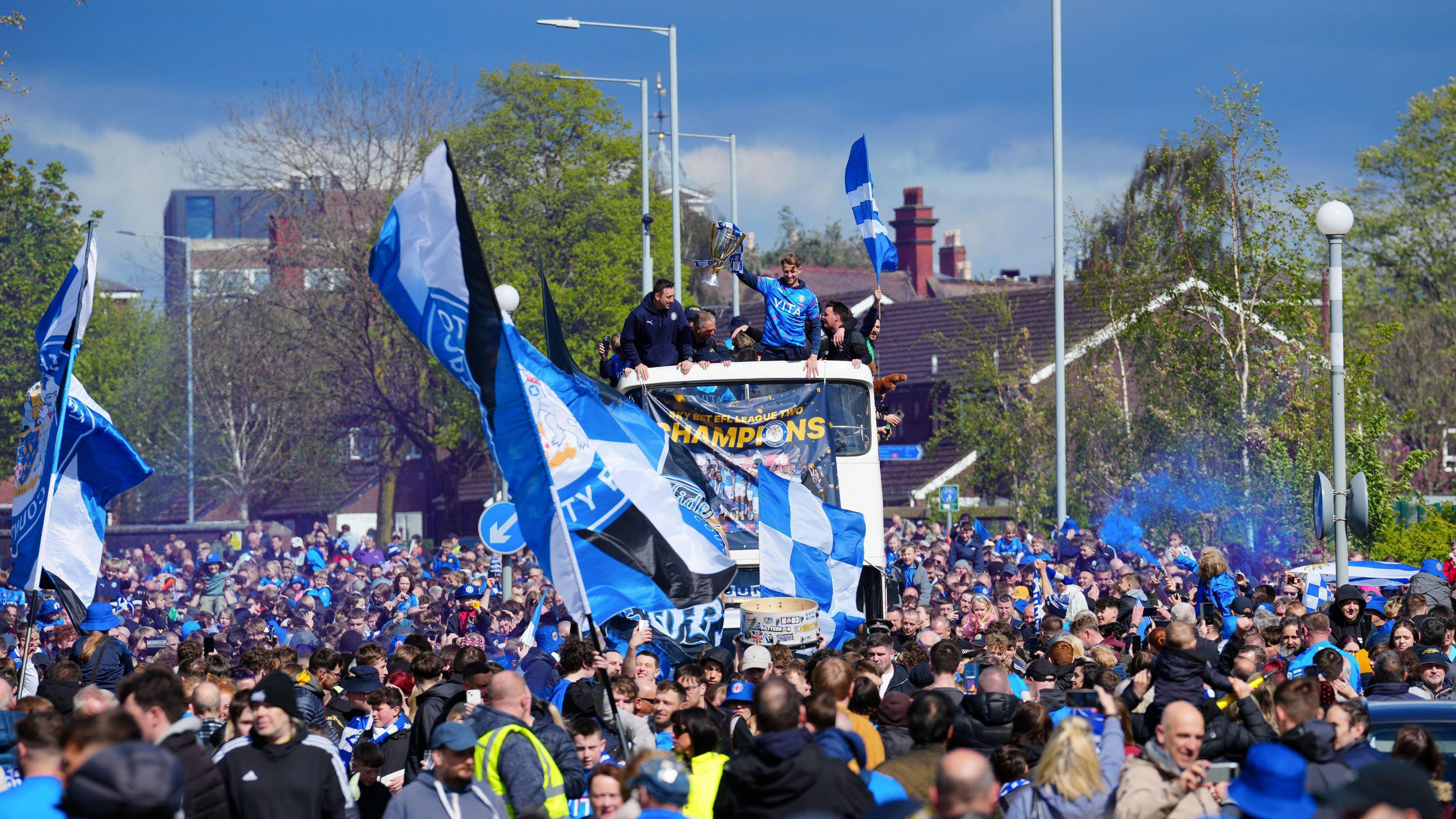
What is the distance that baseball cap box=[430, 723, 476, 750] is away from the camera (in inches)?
247

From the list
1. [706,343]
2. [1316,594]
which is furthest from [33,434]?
[1316,594]

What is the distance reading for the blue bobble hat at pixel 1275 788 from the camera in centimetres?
535

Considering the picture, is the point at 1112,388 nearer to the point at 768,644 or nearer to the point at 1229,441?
the point at 1229,441

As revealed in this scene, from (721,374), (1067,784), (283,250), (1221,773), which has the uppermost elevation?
(283,250)

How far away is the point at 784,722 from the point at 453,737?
4.24 ft

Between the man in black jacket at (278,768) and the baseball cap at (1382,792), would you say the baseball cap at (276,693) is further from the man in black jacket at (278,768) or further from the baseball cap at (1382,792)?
the baseball cap at (1382,792)

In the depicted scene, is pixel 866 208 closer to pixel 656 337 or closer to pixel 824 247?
pixel 656 337

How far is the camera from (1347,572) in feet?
47.8

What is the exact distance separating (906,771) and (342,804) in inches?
88.7

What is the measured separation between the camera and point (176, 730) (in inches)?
245

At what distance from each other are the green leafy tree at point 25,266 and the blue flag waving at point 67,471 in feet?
90.9

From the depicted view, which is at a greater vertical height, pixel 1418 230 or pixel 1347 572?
pixel 1418 230

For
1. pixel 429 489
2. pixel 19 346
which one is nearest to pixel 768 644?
pixel 19 346

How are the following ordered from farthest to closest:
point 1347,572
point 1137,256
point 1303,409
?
1. point 1137,256
2. point 1303,409
3. point 1347,572
